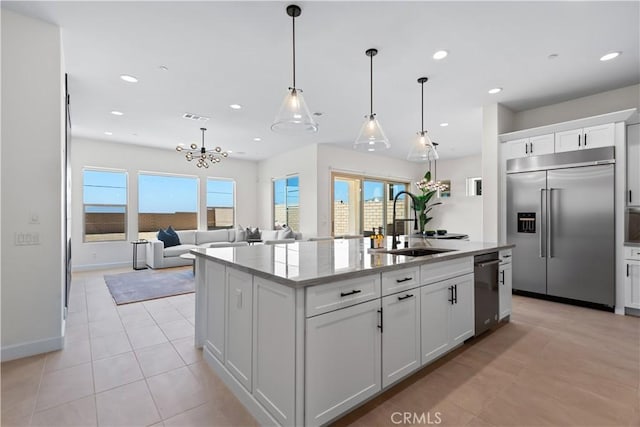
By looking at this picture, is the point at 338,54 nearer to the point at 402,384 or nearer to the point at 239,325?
the point at 239,325

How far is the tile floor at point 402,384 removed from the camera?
177cm

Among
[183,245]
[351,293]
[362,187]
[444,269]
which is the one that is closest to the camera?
[351,293]

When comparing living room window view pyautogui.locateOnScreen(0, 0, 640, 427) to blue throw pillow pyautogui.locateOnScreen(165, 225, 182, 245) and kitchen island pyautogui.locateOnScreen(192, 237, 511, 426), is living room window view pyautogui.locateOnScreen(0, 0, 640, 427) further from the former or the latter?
blue throw pillow pyautogui.locateOnScreen(165, 225, 182, 245)

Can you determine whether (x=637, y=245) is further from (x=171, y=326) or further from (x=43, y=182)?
(x=43, y=182)

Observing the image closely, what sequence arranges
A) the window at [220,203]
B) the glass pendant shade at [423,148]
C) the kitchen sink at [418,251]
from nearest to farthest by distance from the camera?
1. the kitchen sink at [418,251]
2. the glass pendant shade at [423,148]
3. the window at [220,203]

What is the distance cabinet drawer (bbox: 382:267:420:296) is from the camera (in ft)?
6.17

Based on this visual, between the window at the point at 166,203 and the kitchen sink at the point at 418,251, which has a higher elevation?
the window at the point at 166,203

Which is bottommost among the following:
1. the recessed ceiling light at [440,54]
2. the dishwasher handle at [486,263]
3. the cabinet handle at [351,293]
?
the dishwasher handle at [486,263]

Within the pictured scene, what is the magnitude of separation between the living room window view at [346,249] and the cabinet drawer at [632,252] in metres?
0.01

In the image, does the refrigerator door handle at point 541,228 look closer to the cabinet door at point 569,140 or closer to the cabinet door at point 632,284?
the cabinet door at point 569,140

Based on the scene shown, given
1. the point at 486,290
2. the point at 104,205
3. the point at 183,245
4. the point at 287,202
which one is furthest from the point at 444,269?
the point at 104,205

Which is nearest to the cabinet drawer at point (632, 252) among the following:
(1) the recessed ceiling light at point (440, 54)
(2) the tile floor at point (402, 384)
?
(2) the tile floor at point (402, 384)

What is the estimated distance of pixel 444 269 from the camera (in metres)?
2.37

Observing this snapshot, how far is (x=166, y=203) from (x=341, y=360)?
24.5 ft
